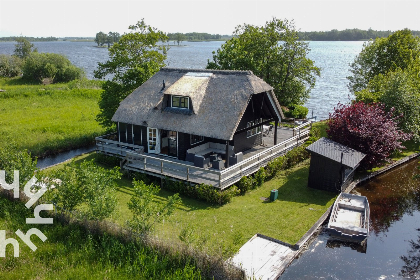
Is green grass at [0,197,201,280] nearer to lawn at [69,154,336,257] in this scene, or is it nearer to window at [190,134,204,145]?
lawn at [69,154,336,257]

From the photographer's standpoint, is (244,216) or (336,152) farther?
(336,152)

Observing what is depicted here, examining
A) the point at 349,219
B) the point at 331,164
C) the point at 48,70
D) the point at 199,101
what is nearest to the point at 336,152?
the point at 331,164

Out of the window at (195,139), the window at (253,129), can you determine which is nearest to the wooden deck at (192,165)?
the window at (253,129)

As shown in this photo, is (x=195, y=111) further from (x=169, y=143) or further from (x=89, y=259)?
(x=89, y=259)

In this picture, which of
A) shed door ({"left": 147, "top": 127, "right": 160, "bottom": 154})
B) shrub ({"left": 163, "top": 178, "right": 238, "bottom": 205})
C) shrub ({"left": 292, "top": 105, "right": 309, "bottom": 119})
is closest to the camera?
shrub ({"left": 163, "top": 178, "right": 238, "bottom": 205})

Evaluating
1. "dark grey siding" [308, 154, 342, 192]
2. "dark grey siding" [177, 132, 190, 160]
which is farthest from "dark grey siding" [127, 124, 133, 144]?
"dark grey siding" [308, 154, 342, 192]
